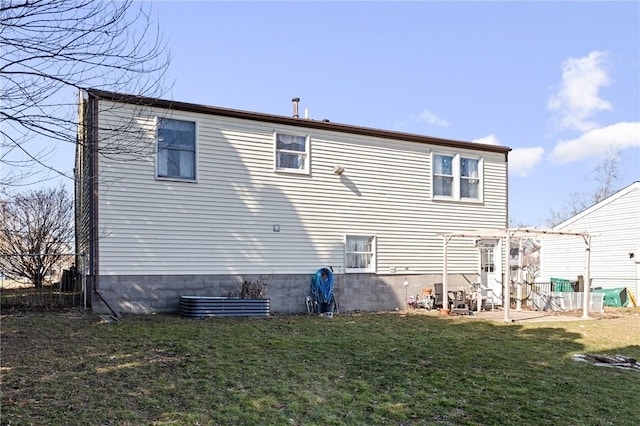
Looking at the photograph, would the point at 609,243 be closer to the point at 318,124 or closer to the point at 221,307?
the point at 318,124

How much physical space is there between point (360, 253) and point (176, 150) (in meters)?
5.45

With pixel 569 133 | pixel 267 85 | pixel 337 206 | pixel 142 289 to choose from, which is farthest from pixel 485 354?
pixel 569 133

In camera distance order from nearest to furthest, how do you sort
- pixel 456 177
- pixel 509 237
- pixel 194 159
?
pixel 194 159 < pixel 509 237 < pixel 456 177

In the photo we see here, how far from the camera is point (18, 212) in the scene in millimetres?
14641

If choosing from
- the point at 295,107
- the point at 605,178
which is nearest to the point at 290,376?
the point at 295,107

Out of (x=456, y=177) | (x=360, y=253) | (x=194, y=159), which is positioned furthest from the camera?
(x=456, y=177)

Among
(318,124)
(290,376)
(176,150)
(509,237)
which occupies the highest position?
(318,124)

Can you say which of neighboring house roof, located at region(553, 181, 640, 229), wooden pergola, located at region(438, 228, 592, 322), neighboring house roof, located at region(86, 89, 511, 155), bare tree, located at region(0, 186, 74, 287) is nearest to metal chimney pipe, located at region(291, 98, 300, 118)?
neighboring house roof, located at region(86, 89, 511, 155)

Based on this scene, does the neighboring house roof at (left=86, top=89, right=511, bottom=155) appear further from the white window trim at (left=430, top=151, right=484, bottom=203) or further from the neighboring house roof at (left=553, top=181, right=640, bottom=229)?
the neighboring house roof at (left=553, top=181, right=640, bottom=229)

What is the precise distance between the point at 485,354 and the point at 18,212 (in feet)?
42.7

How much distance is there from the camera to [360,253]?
13867 millimetres

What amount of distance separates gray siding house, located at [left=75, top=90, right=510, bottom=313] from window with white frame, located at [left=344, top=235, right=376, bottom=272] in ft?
0.11

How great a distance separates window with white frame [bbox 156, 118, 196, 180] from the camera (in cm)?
1141

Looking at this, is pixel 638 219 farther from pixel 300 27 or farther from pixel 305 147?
pixel 300 27
